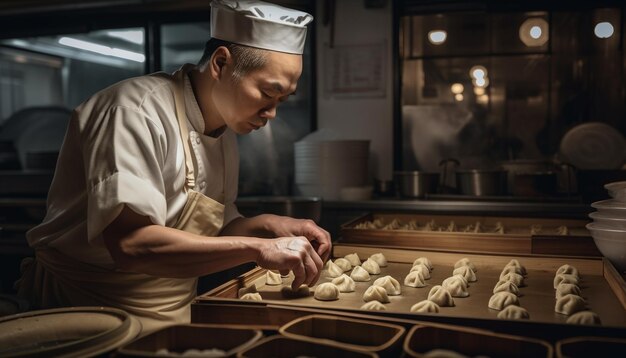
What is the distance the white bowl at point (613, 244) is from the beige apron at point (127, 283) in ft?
4.30

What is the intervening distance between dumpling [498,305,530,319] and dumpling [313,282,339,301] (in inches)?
20.1

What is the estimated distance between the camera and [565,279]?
73.8 inches

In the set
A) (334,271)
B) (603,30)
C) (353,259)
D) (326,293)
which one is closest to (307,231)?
(334,271)

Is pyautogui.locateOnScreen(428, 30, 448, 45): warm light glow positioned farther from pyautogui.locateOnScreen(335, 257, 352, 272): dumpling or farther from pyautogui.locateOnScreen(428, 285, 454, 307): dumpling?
pyautogui.locateOnScreen(428, 285, 454, 307): dumpling

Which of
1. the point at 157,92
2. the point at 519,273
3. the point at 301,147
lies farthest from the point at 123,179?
the point at 301,147

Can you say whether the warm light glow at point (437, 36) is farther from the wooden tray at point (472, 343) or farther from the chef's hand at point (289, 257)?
the wooden tray at point (472, 343)

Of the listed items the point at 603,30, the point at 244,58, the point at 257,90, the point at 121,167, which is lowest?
the point at 121,167

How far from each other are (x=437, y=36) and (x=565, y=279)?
9.05 feet

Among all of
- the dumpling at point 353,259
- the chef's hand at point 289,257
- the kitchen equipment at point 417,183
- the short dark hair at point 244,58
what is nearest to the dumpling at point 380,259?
the dumpling at point 353,259

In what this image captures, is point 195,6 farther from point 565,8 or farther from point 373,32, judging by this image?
point 565,8

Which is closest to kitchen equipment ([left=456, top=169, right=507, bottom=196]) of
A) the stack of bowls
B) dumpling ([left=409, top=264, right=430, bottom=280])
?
dumpling ([left=409, top=264, right=430, bottom=280])

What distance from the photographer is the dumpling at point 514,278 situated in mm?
1904

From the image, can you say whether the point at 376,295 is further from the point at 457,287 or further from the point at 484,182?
the point at 484,182

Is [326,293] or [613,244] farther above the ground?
[613,244]
